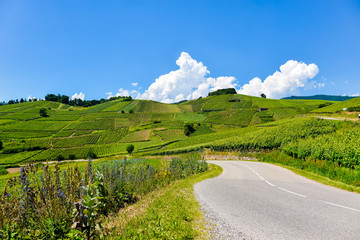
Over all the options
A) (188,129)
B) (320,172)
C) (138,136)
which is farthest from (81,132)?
(320,172)

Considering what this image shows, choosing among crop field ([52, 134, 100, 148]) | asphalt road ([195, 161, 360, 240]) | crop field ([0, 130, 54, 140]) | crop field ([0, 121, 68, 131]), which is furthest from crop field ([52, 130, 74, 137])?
asphalt road ([195, 161, 360, 240])

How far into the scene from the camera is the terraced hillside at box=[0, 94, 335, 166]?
73312 mm

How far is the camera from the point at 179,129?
98250mm

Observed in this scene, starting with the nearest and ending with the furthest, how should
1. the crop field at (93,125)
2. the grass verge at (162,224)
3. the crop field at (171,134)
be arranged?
the grass verge at (162,224), the crop field at (171,134), the crop field at (93,125)

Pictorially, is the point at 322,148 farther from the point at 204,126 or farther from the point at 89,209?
the point at 204,126

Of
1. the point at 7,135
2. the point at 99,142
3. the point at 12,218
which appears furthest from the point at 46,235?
the point at 7,135

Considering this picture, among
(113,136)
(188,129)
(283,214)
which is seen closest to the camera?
(283,214)

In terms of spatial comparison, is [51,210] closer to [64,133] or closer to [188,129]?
[188,129]

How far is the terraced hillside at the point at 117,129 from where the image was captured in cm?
7331

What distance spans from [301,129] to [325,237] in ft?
114

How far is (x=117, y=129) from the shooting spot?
347 feet

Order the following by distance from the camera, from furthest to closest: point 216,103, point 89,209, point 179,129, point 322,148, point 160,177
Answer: point 216,103 → point 179,129 → point 322,148 → point 160,177 → point 89,209

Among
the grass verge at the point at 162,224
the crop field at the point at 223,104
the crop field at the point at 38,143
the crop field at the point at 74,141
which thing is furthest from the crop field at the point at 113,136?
the grass verge at the point at 162,224

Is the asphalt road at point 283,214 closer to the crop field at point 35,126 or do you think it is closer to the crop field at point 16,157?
the crop field at point 16,157
